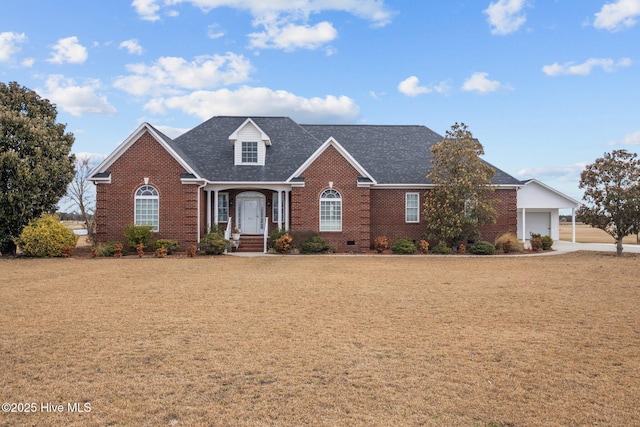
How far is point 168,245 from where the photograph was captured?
22.0m

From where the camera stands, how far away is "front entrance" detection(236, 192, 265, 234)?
2686 cm

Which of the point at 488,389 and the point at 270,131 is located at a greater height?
Result: the point at 270,131

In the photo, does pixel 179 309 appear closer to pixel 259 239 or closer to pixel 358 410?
pixel 358 410

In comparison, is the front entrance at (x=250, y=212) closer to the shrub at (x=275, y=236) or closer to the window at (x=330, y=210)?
the shrub at (x=275, y=236)

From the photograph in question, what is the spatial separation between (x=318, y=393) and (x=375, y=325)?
10.8 feet

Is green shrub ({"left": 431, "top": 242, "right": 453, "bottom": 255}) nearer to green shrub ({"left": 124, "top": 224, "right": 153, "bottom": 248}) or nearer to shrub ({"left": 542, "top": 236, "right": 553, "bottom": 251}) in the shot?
shrub ({"left": 542, "top": 236, "right": 553, "bottom": 251})

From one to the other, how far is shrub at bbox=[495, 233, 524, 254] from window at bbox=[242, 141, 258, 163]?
1456 cm

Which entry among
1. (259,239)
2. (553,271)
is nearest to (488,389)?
(553,271)

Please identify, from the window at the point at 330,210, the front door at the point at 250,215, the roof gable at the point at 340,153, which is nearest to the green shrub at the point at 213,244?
the front door at the point at 250,215

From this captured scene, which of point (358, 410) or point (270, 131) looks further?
point (270, 131)

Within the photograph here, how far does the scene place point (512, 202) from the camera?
2705cm

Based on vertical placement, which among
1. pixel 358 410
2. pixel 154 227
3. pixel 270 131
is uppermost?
pixel 270 131

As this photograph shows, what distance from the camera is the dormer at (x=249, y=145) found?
1029 inches

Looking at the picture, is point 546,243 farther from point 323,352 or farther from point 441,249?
point 323,352
